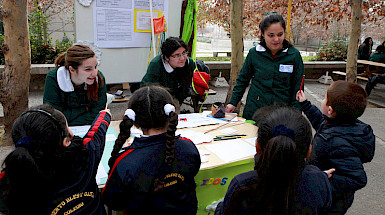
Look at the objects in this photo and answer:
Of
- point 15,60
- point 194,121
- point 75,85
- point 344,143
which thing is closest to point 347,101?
point 344,143

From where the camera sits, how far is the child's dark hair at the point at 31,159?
115cm

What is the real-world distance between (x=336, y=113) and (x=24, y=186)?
4.88 feet

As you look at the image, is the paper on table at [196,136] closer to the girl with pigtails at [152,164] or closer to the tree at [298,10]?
the girl with pigtails at [152,164]

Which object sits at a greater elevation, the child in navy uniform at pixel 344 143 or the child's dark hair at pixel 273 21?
the child's dark hair at pixel 273 21

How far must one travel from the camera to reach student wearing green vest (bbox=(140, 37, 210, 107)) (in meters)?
2.94

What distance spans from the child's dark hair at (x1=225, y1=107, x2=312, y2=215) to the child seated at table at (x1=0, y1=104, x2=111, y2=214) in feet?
2.16

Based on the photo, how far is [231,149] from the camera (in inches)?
85.1

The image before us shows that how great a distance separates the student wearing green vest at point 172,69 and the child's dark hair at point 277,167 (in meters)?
1.76

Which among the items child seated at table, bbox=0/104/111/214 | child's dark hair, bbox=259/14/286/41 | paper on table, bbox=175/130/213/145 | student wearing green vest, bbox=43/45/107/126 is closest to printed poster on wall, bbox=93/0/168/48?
student wearing green vest, bbox=43/45/107/126

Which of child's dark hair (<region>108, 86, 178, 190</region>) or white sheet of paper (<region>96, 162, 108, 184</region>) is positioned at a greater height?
child's dark hair (<region>108, 86, 178, 190</region>)

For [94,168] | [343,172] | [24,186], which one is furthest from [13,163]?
[343,172]

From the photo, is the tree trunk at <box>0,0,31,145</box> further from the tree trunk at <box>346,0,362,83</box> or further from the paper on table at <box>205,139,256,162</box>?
the tree trunk at <box>346,0,362,83</box>

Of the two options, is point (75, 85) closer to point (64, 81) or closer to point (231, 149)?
point (64, 81)

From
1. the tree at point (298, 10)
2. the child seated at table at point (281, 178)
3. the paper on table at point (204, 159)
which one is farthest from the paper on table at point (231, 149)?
the tree at point (298, 10)
